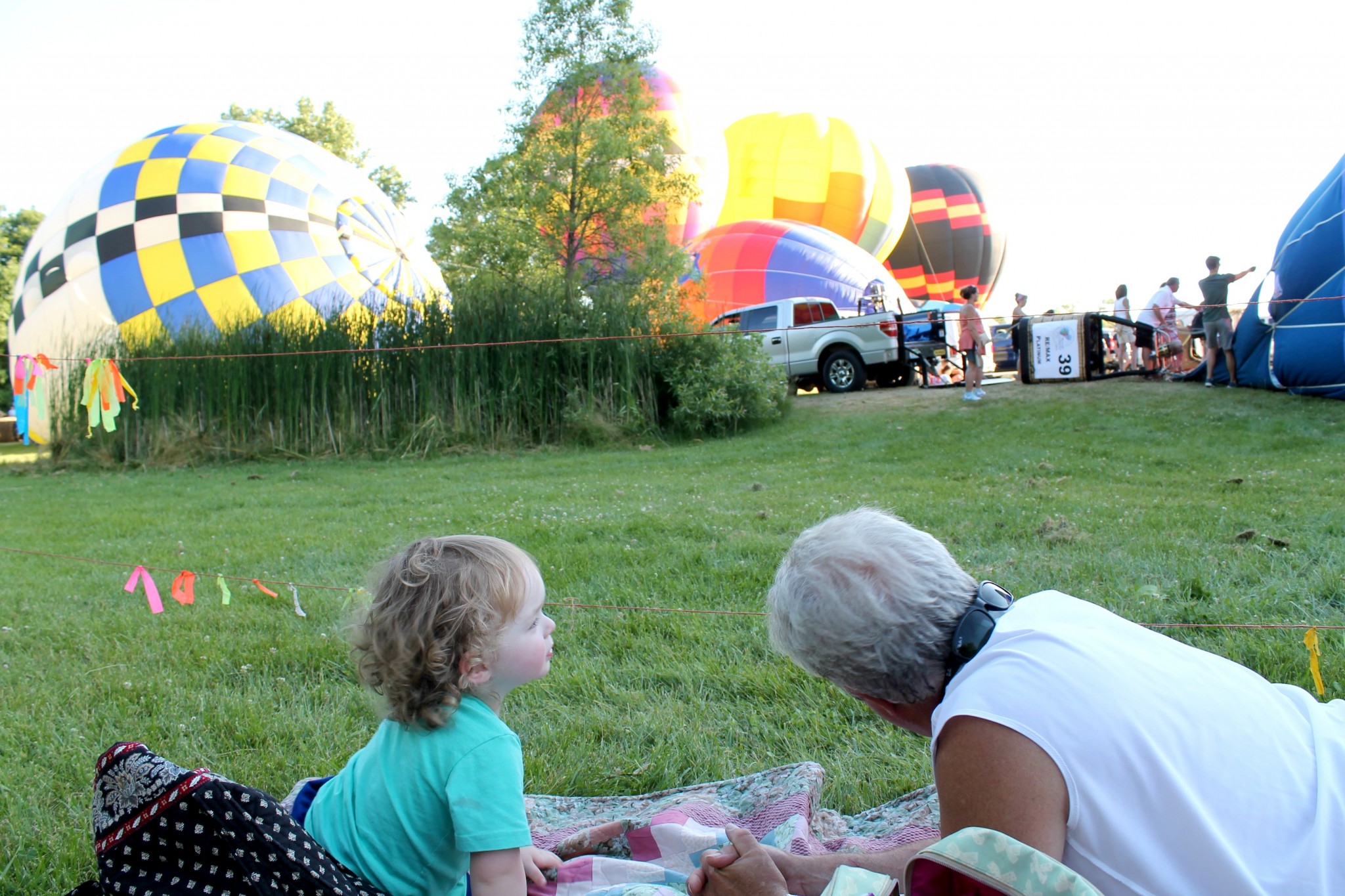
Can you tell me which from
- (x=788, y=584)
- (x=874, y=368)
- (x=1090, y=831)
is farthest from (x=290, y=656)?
(x=874, y=368)

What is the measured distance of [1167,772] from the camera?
48.9 inches

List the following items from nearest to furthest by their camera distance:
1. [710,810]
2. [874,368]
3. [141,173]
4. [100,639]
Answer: [710,810] < [100,639] < [141,173] < [874,368]

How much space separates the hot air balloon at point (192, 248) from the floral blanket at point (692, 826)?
10.7 metres

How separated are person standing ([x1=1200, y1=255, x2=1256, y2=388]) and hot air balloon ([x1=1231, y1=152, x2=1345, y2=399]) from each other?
0.50ft

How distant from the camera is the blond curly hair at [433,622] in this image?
1.77 m

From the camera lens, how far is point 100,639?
4.17m

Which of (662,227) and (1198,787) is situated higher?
(662,227)

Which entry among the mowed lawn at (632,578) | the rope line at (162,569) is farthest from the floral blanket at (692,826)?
the rope line at (162,569)

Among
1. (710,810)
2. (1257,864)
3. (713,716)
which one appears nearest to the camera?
(1257,864)

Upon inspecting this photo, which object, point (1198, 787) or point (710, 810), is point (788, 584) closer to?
point (1198, 787)

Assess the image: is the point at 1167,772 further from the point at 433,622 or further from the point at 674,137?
the point at 674,137

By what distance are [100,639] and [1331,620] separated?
5231mm

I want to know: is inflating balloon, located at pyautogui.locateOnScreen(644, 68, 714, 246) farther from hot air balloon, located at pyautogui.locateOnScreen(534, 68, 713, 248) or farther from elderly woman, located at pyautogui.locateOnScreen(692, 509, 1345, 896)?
elderly woman, located at pyautogui.locateOnScreen(692, 509, 1345, 896)

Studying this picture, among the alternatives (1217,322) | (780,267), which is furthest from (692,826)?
(780,267)
